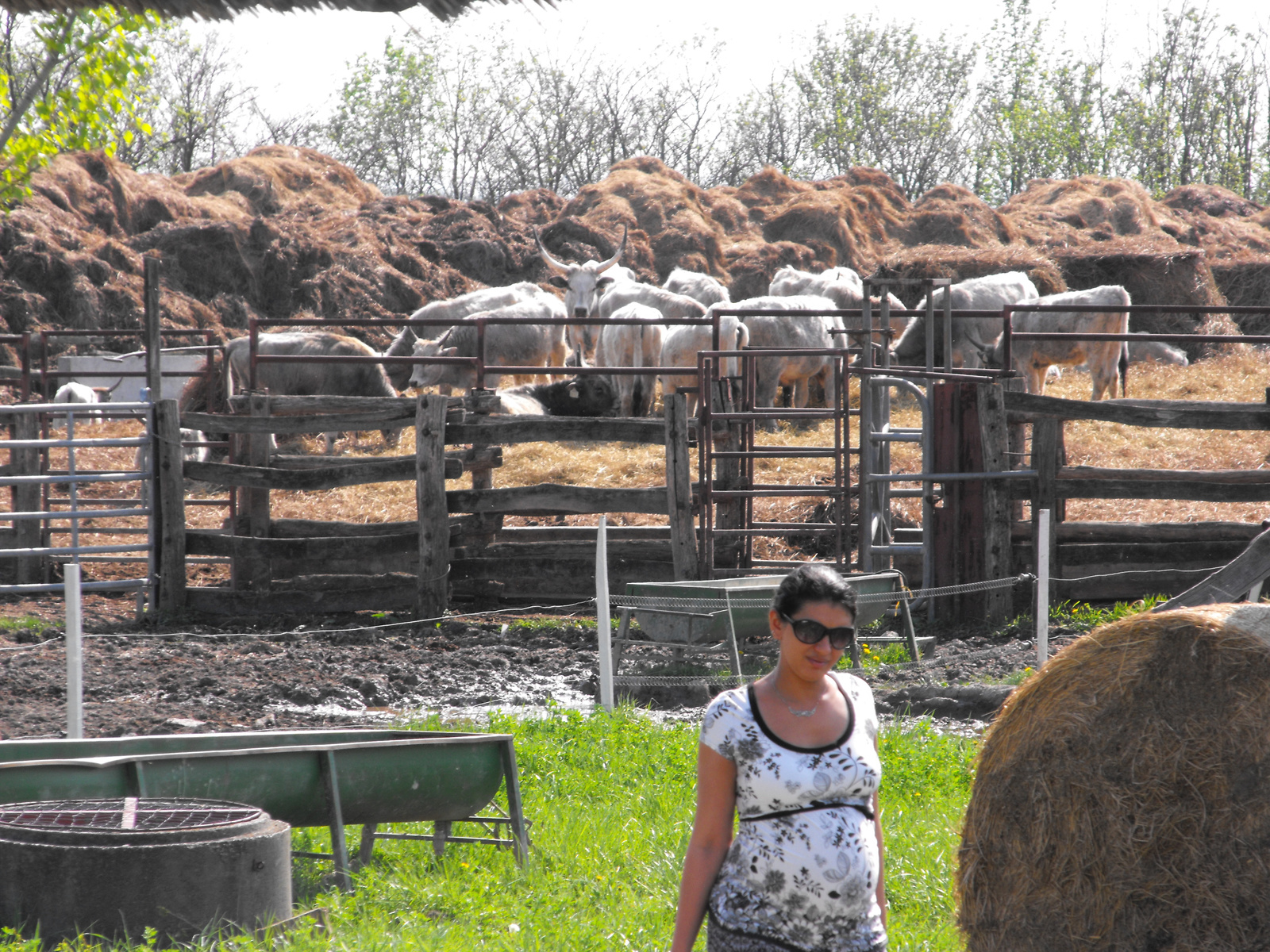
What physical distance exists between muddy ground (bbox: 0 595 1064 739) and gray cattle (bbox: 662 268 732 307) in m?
12.8

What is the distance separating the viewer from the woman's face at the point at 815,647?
8.73 ft

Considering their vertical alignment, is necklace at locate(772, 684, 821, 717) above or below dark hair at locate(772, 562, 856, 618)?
below

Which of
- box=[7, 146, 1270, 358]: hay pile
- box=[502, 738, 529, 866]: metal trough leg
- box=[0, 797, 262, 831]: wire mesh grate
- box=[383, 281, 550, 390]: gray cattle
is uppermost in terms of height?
box=[7, 146, 1270, 358]: hay pile

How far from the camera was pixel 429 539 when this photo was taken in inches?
409

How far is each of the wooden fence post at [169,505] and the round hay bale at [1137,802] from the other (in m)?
8.64

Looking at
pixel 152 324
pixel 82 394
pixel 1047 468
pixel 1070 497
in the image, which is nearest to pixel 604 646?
pixel 1047 468

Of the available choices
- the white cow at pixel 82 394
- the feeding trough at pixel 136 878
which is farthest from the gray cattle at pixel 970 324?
the feeding trough at pixel 136 878

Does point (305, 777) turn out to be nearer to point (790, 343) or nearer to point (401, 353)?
point (790, 343)

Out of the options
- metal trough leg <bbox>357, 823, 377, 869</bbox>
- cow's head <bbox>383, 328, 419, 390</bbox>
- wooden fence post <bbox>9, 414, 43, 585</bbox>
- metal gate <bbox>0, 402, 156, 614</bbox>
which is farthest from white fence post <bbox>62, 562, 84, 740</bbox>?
cow's head <bbox>383, 328, 419, 390</bbox>

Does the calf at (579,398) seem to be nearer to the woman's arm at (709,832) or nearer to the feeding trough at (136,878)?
the feeding trough at (136,878)

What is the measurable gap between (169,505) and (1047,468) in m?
7.25

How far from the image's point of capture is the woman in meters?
2.57

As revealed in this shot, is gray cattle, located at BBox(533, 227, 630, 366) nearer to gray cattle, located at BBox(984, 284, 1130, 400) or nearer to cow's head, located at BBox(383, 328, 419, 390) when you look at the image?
cow's head, located at BBox(383, 328, 419, 390)

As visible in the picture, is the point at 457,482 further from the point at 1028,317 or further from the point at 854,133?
the point at 854,133
